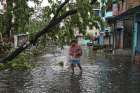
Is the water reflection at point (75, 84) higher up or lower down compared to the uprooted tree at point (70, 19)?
lower down

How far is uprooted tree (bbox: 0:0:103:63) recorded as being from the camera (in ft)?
16.9

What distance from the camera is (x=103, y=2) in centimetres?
577

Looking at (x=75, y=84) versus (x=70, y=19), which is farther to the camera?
(x=75, y=84)

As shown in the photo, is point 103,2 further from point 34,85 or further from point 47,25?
point 34,85

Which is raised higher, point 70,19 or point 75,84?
point 70,19

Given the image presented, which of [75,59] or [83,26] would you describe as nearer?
[83,26]

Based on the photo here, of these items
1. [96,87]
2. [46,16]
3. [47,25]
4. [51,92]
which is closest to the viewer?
[47,25]

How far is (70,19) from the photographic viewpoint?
5.45 metres

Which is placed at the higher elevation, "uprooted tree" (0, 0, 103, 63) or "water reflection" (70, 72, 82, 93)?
"uprooted tree" (0, 0, 103, 63)

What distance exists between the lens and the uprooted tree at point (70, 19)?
5.14 meters

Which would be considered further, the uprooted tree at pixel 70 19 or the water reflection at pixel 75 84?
the water reflection at pixel 75 84

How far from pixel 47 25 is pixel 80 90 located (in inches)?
360

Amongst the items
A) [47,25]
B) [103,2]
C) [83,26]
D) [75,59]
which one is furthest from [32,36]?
[75,59]

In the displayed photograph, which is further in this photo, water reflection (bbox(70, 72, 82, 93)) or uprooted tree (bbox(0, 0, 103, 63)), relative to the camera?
water reflection (bbox(70, 72, 82, 93))
